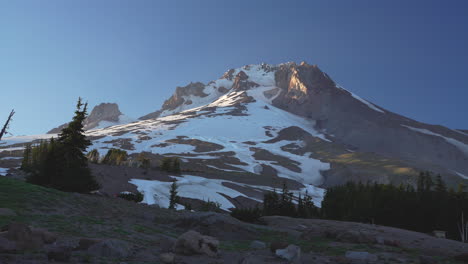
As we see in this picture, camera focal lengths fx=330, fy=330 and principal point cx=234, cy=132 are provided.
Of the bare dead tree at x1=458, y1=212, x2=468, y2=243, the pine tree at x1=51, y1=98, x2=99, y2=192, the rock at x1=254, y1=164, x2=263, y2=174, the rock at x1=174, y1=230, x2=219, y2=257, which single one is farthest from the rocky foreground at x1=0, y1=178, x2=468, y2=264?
the rock at x1=254, y1=164, x2=263, y2=174

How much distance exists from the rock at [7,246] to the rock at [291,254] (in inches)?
276

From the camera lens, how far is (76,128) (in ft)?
113

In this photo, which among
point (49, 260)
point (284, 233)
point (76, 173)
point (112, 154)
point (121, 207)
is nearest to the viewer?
point (49, 260)

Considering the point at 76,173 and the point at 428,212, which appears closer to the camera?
the point at 76,173

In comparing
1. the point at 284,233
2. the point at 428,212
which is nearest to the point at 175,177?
the point at 428,212

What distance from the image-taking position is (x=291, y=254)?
977cm

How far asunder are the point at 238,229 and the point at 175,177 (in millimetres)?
65498

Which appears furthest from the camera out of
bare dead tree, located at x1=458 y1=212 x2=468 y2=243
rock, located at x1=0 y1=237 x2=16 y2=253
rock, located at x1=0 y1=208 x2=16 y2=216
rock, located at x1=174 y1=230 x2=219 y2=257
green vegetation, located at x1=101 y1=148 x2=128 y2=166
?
green vegetation, located at x1=101 y1=148 x2=128 y2=166

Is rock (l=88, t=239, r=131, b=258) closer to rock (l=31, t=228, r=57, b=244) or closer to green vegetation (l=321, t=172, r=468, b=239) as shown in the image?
rock (l=31, t=228, r=57, b=244)

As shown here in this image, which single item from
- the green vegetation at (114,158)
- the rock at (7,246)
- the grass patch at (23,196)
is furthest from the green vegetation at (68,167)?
the green vegetation at (114,158)

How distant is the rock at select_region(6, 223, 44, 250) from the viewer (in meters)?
7.93

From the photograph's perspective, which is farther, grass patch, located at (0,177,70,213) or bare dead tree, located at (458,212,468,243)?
bare dead tree, located at (458,212,468,243)

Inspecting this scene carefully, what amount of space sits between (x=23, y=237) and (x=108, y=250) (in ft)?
6.74

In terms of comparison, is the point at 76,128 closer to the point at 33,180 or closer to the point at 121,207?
the point at 33,180
